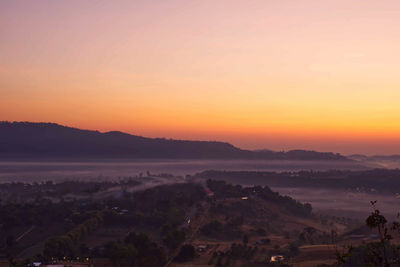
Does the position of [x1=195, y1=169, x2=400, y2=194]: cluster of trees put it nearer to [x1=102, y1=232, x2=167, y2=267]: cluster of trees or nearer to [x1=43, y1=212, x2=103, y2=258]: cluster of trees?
[x1=43, y1=212, x2=103, y2=258]: cluster of trees

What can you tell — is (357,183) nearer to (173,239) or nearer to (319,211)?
(319,211)

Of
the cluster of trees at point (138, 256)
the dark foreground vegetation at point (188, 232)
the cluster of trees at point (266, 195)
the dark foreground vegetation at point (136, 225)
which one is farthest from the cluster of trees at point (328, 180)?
the cluster of trees at point (138, 256)

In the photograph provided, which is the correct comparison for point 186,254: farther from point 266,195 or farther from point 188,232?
point 266,195

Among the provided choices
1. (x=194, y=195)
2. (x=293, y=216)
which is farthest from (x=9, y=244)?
(x=293, y=216)

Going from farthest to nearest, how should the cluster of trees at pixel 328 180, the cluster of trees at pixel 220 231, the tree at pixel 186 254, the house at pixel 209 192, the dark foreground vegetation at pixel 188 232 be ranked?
the cluster of trees at pixel 328 180, the house at pixel 209 192, the cluster of trees at pixel 220 231, the tree at pixel 186 254, the dark foreground vegetation at pixel 188 232

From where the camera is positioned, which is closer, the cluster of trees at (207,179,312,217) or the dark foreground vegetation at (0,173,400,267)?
the dark foreground vegetation at (0,173,400,267)

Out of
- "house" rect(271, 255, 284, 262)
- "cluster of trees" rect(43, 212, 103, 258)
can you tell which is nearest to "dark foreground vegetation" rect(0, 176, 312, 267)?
"cluster of trees" rect(43, 212, 103, 258)

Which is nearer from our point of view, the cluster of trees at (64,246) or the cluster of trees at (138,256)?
the cluster of trees at (138,256)

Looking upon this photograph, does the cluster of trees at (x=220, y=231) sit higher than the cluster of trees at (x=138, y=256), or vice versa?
the cluster of trees at (x=138, y=256)

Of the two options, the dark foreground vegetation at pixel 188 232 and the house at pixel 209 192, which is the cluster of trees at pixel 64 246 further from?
the house at pixel 209 192

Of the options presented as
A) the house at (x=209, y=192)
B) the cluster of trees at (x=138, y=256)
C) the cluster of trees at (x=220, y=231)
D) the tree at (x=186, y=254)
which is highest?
the house at (x=209, y=192)

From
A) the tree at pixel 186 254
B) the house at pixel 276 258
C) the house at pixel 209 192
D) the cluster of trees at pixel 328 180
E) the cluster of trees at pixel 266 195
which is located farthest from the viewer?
the cluster of trees at pixel 328 180
